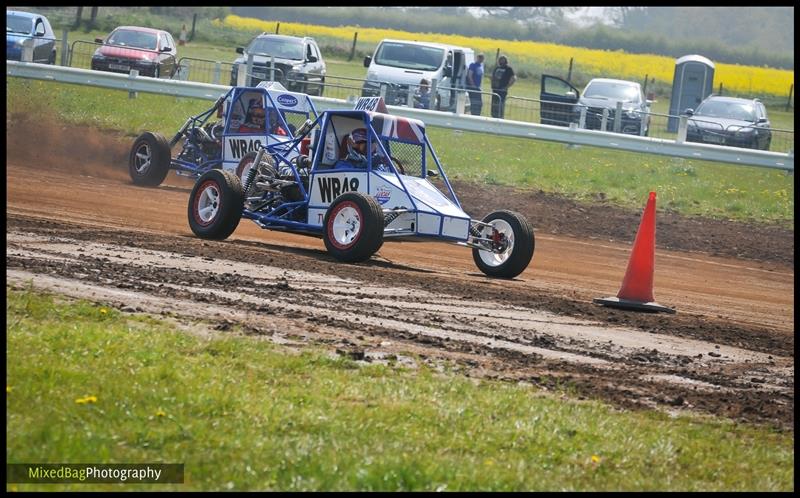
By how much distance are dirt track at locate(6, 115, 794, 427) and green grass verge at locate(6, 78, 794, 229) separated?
14.3 ft

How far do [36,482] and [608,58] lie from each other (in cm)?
6148

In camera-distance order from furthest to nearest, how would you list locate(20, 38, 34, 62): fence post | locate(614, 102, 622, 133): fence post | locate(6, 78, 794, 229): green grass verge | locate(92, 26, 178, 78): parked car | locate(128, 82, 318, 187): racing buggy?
locate(92, 26, 178, 78): parked car < locate(20, 38, 34, 62): fence post < locate(614, 102, 622, 133): fence post < locate(6, 78, 794, 229): green grass verge < locate(128, 82, 318, 187): racing buggy

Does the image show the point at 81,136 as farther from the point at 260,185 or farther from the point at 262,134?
the point at 260,185

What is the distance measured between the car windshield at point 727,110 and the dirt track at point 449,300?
11.9m

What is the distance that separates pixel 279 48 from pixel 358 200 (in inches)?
730

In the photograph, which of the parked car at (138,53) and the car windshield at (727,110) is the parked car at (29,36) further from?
the car windshield at (727,110)

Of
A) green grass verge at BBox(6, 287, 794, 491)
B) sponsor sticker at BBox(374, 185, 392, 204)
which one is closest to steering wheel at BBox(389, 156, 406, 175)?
sponsor sticker at BBox(374, 185, 392, 204)

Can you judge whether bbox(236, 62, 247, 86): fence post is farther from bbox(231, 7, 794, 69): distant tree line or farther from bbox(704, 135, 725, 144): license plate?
bbox(231, 7, 794, 69): distant tree line

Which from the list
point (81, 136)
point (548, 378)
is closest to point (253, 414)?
point (548, 378)

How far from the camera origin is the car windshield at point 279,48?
29.5 metres

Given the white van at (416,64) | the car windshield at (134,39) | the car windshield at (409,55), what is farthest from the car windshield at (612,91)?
the car windshield at (134,39)

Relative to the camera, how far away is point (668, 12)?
10106 centimetres

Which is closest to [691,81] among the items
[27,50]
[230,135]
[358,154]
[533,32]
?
[27,50]

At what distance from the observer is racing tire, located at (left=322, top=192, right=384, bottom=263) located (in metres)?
11.6
